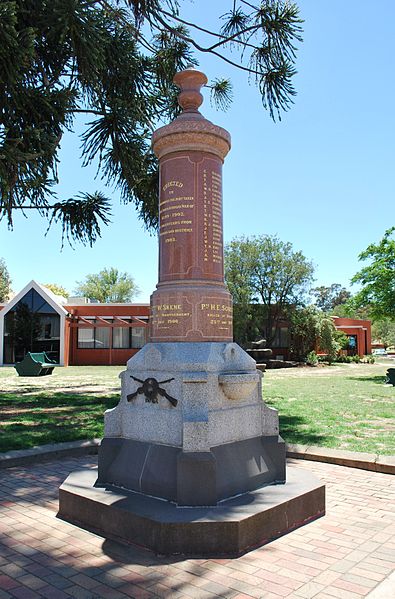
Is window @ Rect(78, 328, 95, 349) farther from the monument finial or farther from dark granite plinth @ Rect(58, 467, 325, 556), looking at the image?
dark granite plinth @ Rect(58, 467, 325, 556)

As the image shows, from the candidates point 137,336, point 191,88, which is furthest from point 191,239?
point 137,336

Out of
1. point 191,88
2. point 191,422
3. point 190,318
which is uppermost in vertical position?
point 191,88

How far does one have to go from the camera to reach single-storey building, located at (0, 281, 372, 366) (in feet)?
104

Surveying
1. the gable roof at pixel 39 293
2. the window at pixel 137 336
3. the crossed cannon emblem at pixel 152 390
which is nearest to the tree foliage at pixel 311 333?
the window at pixel 137 336

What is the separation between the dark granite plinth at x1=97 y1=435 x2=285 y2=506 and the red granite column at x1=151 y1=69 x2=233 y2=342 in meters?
1.08

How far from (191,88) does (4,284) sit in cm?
5592

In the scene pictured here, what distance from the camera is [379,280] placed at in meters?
21.8

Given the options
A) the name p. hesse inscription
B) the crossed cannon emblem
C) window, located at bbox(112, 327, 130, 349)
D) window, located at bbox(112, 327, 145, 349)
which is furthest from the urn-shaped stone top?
window, located at bbox(112, 327, 130, 349)

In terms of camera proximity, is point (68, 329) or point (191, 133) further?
point (68, 329)

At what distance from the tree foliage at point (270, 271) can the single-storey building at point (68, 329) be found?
3984 millimetres

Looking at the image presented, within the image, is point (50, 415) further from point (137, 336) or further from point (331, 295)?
point (331, 295)

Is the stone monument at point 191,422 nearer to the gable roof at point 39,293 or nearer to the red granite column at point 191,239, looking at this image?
the red granite column at point 191,239

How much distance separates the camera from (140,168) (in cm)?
1216

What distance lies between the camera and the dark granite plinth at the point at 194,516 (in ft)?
11.6
